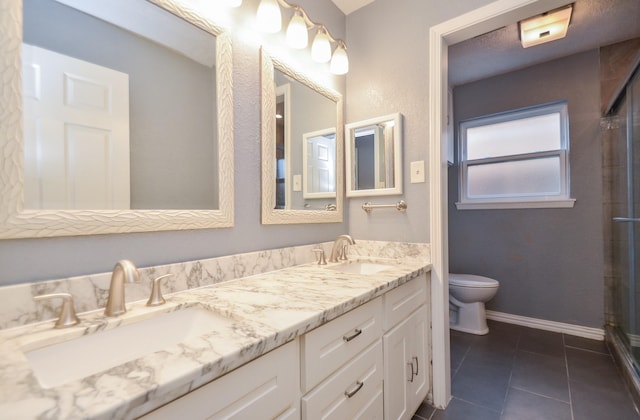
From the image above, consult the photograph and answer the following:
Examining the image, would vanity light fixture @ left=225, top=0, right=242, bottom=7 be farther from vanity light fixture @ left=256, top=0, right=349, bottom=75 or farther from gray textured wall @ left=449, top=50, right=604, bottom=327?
gray textured wall @ left=449, top=50, right=604, bottom=327

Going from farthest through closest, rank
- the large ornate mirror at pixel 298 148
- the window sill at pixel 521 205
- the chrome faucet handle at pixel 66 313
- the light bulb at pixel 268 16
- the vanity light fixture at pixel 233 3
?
the window sill at pixel 521 205 < the large ornate mirror at pixel 298 148 < the light bulb at pixel 268 16 < the vanity light fixture at pixel 233 3 < the chrome faucet handle at pixel 66 313

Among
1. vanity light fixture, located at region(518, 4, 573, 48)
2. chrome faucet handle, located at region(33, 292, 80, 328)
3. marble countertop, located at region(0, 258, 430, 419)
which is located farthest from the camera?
vanity light fixture, located at region(518, 4, 573, 48)

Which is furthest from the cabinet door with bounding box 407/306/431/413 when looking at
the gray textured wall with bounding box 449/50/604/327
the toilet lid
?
the gray textured wall with bounding box 449/50/604/327

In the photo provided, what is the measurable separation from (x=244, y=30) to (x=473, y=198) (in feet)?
8.50

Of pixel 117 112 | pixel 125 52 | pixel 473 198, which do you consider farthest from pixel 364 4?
pixel 473 198

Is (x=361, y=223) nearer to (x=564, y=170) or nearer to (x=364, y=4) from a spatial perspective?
(x=364, y=4)

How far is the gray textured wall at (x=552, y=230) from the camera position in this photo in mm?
2279

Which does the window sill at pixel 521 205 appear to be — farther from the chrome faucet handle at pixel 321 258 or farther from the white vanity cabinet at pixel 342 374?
the chrome faucet handle at pixel 321 258

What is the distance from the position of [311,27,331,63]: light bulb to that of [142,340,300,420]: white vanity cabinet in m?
1.47

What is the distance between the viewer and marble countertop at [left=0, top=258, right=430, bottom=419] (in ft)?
1.30

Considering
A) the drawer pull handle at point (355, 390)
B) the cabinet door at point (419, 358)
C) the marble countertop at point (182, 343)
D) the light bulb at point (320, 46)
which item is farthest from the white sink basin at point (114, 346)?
the light bulb at point (320, 46)

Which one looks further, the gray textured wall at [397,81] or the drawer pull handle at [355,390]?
the gray textured wall at [397,81]

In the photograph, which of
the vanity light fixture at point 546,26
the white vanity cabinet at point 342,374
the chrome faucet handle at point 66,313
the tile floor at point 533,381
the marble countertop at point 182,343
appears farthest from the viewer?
the vanity light fixture at point 546,26

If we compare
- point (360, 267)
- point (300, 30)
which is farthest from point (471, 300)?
point (300, 30)
